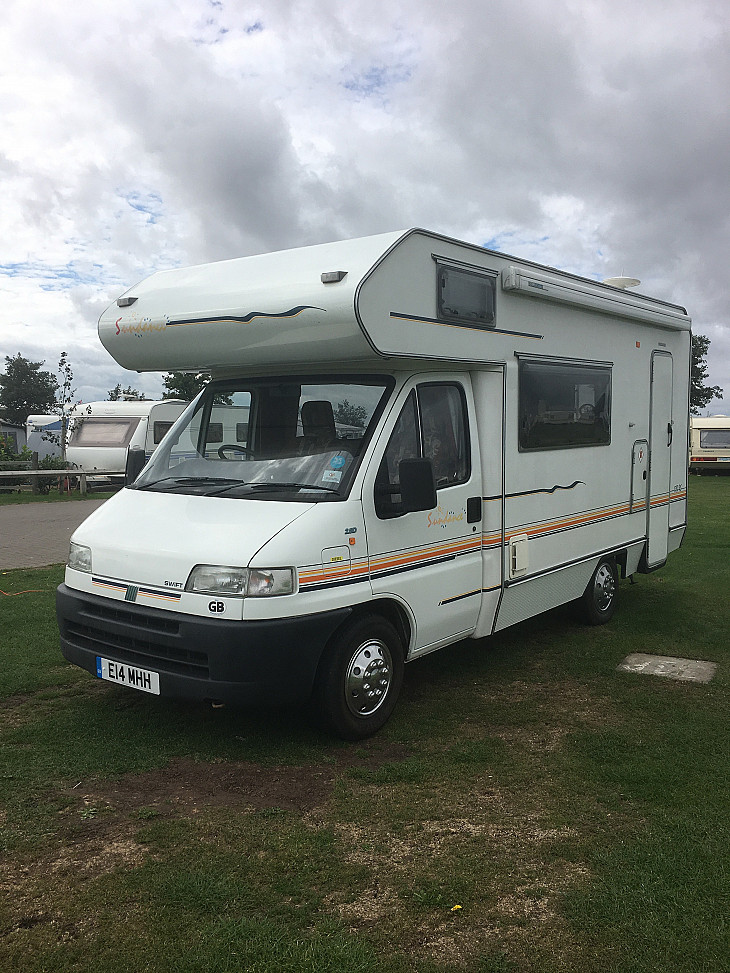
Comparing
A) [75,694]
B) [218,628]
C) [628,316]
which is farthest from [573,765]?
[628,316]

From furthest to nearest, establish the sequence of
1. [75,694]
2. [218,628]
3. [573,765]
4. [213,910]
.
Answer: [75,694] < [573,765] < [218,628] < [213,910]

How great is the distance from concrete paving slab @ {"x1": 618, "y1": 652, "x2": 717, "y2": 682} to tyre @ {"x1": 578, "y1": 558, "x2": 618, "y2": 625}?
85 centimetres

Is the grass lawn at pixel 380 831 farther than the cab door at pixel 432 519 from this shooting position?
No

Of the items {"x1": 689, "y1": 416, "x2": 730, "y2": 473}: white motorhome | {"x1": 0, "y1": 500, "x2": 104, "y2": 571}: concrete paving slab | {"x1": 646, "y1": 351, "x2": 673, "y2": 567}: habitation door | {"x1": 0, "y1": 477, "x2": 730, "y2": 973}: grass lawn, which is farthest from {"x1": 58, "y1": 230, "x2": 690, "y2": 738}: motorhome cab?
{"x1": 689, "y1": 416, "x2": 730, "y2": 473}: white motorhome

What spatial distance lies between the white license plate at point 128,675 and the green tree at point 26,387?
45.2m

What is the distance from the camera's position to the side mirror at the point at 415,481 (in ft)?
16.2

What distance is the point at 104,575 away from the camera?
4.93 metres

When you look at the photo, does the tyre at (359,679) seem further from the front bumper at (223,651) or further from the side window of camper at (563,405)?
the side window of camper at (563,405)

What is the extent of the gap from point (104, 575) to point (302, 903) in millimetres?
2298

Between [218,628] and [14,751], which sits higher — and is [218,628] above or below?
above

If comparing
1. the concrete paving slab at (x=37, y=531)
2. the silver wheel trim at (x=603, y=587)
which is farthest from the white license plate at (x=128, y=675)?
the concrete paving slab at (x=37, y=531)

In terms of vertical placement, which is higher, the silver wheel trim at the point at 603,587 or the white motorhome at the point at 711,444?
the white motorhome at the point at 711,444

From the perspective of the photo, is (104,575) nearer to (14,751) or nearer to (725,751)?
(14,751)

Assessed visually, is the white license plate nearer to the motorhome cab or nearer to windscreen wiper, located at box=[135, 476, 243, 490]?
the motorhome cab
